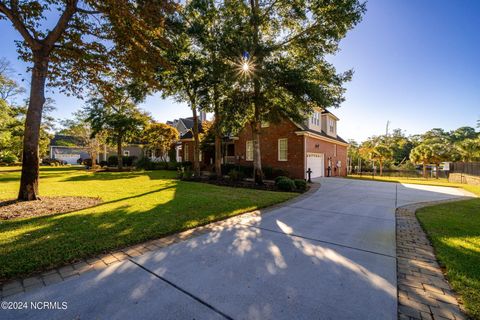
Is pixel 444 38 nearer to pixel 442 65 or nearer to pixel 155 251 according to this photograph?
pixel 442 65

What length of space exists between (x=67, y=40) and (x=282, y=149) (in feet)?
47.3

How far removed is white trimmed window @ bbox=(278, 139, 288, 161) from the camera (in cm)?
1745

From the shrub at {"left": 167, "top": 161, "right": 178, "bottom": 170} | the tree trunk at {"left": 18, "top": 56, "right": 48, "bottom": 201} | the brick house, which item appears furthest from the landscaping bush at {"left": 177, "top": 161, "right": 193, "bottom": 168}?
the tree trunk at {"left": 18, "top": 56, "right": 48, "bottom": 201}

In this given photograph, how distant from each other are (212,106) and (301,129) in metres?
6.90

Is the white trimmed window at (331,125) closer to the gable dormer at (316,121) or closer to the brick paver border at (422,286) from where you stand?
the gable dormer at (316,121)

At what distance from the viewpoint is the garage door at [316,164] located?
56.9 feet

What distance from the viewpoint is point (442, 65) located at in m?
12.0

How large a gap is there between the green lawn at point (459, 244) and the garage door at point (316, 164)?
983 cm

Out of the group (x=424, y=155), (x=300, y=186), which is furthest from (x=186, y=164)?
(x=424, y=155)

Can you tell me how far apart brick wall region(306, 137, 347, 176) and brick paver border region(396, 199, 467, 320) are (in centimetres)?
1306

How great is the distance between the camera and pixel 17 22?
6.59 m

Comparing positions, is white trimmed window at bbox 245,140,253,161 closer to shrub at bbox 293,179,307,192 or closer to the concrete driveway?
shrub at bbox 293,179,307,192

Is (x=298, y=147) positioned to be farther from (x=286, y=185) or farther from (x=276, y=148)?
(x=286, y=185)

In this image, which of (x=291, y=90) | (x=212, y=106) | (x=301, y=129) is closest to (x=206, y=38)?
(x=212, y=106)
